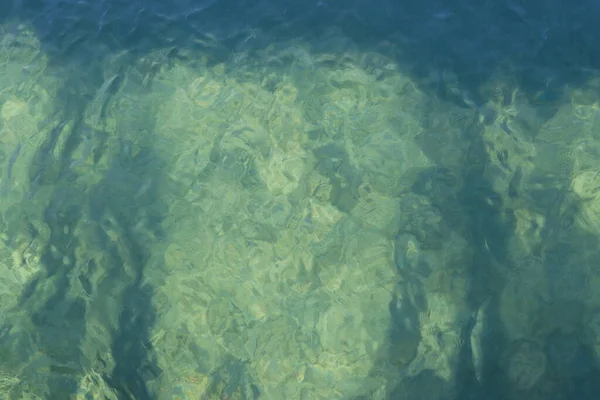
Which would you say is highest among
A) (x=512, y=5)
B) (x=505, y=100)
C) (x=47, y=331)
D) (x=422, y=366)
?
(x=512, y=5)

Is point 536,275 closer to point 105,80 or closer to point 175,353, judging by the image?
point 175,353

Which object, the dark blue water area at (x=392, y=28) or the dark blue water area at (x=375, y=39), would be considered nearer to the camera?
the dark blue water area at (x=375, y=39)

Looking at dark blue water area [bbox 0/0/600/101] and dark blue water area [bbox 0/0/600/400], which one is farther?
dark blue water area [bbox 0/0/600/101]

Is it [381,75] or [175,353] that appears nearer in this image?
[175,353]

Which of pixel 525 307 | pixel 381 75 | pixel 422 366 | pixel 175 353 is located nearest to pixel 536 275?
pixel 525 307

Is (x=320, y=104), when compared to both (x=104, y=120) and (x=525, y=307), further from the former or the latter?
(x=525, y=307)

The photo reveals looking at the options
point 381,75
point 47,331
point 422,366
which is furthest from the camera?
point 381,75

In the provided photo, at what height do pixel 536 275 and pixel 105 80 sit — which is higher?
pixel 105 80

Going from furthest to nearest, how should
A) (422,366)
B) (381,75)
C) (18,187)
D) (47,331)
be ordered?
(381,75), (18,187), (47,331), (422,366)
